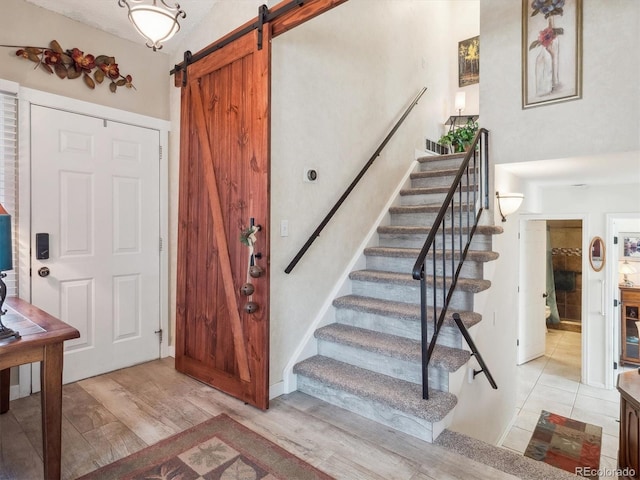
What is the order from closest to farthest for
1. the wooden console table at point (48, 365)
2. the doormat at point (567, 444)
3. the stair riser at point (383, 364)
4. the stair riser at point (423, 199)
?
the wooden console table at point (48, 365) < the stair riser at point (383, 364) < the doormat at point (567, 444) < the stair riser at point (423, 199)

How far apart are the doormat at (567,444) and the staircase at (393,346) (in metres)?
1.69

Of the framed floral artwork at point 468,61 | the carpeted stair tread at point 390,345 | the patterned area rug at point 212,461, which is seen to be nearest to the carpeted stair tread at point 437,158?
the framed floral artwork at point 468,61

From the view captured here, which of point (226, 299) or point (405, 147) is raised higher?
point (405, 147)

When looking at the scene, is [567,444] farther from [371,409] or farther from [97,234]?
[97,234]

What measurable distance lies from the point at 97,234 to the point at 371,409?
2489 mm

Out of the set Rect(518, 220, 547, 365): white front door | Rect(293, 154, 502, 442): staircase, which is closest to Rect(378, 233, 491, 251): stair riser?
Rect(293, 154, 502, 442): staircase

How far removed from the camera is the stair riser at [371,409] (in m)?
2.13

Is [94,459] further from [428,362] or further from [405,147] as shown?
[405,147]

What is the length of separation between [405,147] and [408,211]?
3.27ft

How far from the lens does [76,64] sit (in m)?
2.80

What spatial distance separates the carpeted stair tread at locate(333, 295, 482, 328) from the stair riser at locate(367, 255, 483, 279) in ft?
1.24

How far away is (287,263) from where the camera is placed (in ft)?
8.91

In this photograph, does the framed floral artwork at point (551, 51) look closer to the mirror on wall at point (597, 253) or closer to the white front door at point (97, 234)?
the mirror on wall at point (597, 253)

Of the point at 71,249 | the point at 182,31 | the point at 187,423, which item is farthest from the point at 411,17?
the point at 187,423
